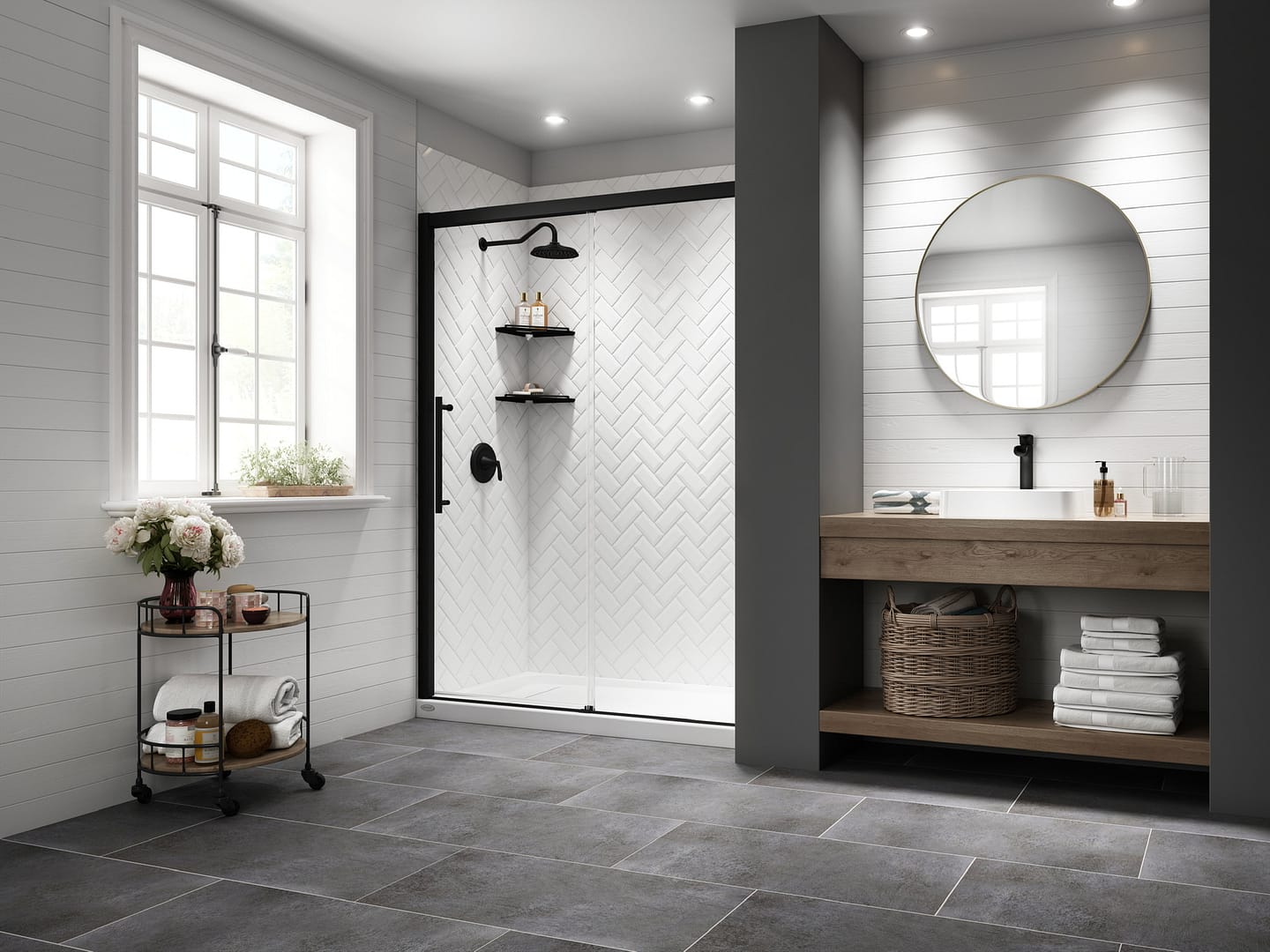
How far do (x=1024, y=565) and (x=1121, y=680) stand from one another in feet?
1.61

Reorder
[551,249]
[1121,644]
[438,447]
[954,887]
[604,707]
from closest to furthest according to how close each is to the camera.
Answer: [954,887], [1121,644], [438,447], [551,249], [604,707]

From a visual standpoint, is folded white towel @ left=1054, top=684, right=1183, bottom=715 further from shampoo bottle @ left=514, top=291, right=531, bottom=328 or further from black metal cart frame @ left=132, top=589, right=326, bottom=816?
shampoo bottle @ left=514, top=291, right=531, bottom=328

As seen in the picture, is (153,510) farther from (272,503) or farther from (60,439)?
(272,503)

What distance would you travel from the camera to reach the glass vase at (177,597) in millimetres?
3564

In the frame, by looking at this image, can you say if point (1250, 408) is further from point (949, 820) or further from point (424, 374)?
point (424, 374)

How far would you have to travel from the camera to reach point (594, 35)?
170 inches

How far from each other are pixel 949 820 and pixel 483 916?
5.08ft

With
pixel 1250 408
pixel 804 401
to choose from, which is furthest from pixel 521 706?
pixel 1250 408

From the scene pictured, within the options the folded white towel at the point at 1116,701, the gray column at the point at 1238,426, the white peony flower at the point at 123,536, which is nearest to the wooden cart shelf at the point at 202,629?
the white peony flower at the point at 123,536

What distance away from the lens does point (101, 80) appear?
359 cm

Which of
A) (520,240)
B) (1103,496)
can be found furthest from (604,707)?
(1103,496)

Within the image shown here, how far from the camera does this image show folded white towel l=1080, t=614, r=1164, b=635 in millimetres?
3734

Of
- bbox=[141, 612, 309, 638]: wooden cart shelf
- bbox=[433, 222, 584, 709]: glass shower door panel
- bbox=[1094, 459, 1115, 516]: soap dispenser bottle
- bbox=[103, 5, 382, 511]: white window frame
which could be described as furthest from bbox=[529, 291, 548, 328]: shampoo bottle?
bbox=[1094, 459, 1115, 516]: soap dispenser bottle

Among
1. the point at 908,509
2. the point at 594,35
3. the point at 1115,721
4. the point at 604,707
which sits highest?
the point at 594,35
